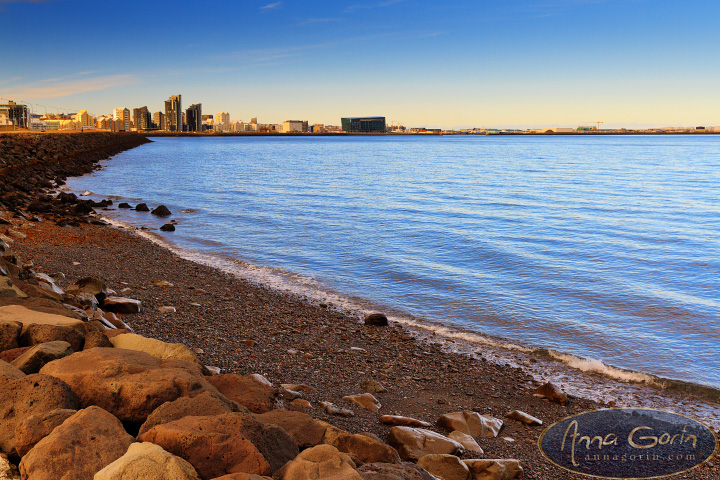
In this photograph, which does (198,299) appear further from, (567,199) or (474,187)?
(474,187)

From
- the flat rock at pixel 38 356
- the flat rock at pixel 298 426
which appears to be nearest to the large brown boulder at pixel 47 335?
the flat rock at pixel 38 356

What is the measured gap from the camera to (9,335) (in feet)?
18.8

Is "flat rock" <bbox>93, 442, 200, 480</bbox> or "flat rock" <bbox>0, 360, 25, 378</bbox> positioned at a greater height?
"flat rock" <bbox>0, 360, 25, 378</bbox>

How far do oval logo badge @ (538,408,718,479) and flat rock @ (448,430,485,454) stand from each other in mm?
836

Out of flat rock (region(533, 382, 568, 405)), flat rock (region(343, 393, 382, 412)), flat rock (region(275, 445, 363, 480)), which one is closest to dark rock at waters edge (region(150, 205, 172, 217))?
flat rock (region(343, 393, 382, 412))

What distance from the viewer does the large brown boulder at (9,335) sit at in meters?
5.68

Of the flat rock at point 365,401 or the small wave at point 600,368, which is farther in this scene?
the small wave at point 600,368

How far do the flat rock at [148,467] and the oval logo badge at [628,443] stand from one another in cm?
447

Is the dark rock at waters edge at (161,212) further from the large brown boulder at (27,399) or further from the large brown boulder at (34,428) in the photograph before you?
the large brown boulder at (34,428)

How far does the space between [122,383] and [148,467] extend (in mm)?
1356

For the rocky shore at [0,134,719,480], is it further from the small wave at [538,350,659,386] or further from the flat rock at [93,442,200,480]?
the small wave at [538,350,659,386]

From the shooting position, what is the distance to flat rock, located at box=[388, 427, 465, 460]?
19.1ft

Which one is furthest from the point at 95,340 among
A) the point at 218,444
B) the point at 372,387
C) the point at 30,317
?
the point at 372,387

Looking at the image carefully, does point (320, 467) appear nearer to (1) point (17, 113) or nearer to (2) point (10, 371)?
(2) point (10, 371)
